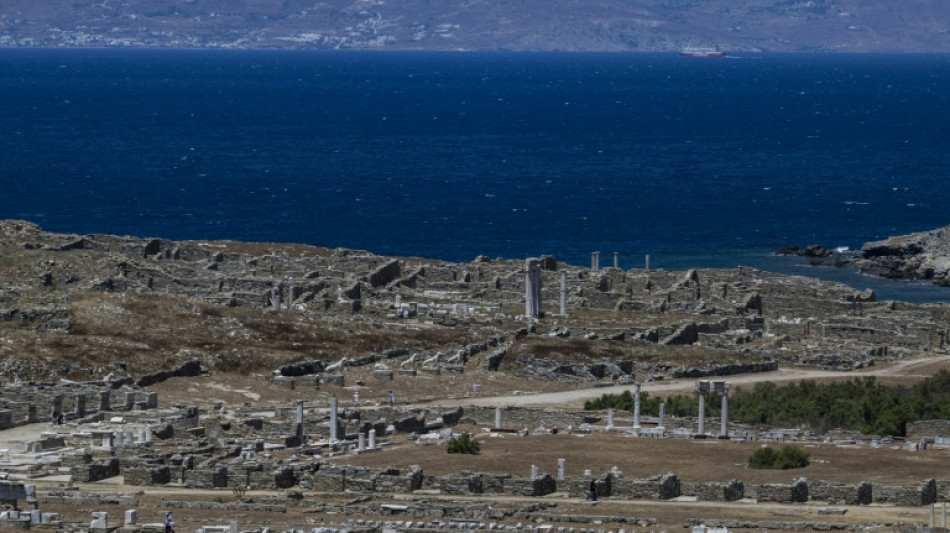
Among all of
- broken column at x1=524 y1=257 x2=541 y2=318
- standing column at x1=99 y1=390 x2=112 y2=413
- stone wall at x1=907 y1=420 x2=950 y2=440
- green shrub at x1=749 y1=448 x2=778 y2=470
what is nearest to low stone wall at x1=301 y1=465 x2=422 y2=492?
green shrub at x1=749 y1=448 x2=778 y2=470

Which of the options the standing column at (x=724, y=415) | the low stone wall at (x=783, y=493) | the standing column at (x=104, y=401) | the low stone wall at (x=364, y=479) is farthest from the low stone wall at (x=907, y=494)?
the standing column at (x=104, y=401)

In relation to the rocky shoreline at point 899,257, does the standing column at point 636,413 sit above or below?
above

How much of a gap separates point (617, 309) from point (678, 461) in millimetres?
41876

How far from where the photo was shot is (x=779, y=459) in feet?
189

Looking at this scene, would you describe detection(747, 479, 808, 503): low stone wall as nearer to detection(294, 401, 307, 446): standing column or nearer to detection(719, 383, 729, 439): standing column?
detection(719, 383, 729, 439): standing column

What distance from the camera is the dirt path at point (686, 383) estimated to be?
74.2 m

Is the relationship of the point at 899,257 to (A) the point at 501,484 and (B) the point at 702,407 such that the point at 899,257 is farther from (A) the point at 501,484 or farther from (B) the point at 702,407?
(A) the point at 501,484

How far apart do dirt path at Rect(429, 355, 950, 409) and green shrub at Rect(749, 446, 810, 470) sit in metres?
15.7

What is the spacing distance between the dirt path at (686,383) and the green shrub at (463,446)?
1089cm

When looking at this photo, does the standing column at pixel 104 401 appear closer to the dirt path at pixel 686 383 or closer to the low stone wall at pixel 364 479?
the dirt path at pixel 686 383

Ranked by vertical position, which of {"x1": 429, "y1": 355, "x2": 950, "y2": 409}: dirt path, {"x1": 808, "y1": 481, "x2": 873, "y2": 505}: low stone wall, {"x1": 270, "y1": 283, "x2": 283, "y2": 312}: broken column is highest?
{"x1": 270, "y1": 283, "x2": 283, "y2": 312}: broken column

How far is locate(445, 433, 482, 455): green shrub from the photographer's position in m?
60.2

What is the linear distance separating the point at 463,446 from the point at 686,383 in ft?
72.8

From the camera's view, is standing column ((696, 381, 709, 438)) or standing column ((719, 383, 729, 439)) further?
standing column ((696, 381, 709, 438))
